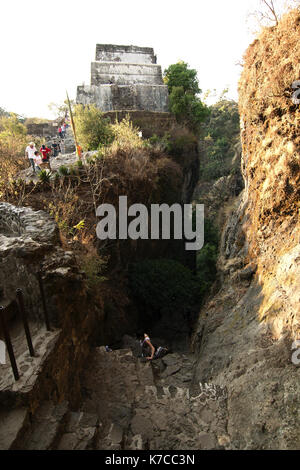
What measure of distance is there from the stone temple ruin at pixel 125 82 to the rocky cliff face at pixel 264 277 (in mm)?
12653

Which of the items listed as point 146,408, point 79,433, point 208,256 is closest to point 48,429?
point 79,433

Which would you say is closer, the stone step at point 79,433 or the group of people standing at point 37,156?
the stone step at point 79,433

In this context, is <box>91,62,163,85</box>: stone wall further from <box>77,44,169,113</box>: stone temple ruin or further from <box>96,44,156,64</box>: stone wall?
<box>96,44,156,64</box>: stone wall

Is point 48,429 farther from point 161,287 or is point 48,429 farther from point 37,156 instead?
point 37,156

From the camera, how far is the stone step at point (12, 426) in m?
2.51

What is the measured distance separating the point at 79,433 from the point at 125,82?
2367 cm

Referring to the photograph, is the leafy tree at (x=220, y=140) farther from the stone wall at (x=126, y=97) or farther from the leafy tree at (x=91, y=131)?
the leafy tree at (x=91, y=131)

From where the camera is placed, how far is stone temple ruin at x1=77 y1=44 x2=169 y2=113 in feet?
63.0

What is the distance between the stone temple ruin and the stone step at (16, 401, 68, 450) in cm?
1960

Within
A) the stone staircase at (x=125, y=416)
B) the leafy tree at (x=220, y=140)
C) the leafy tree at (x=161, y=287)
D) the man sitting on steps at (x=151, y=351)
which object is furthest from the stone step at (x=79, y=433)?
the leafy tree at (x=220, y=140)

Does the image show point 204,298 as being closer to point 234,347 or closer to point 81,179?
point 234,347
